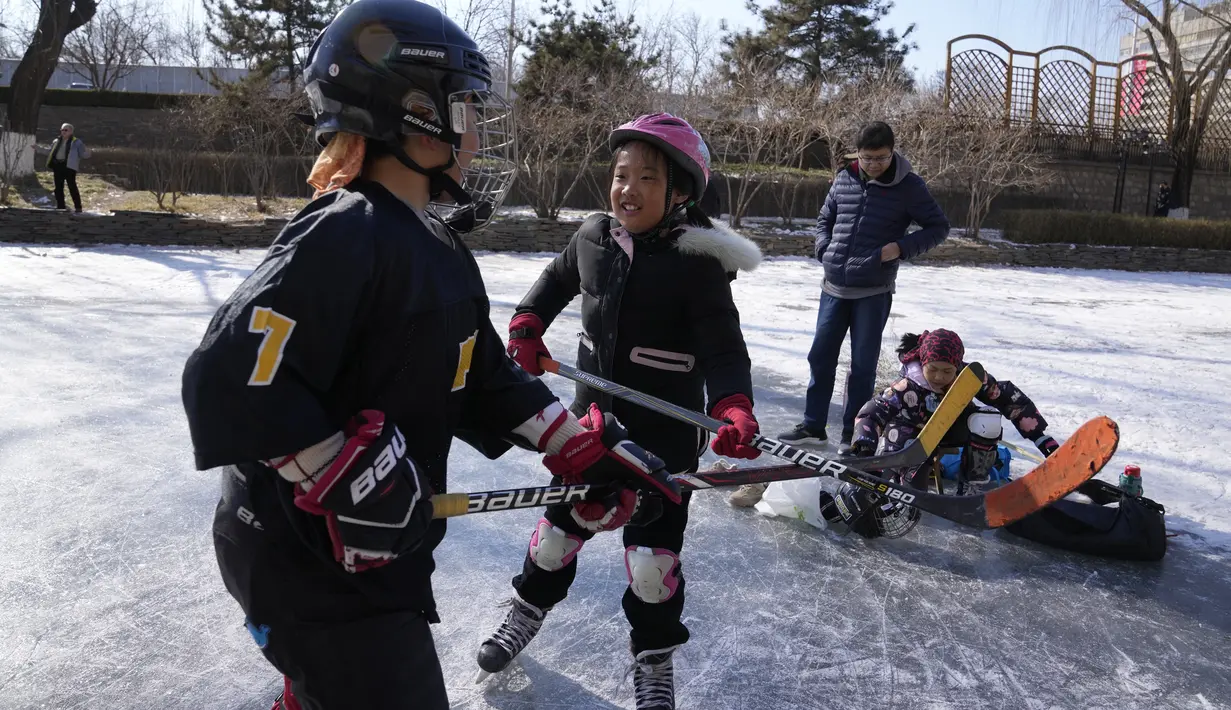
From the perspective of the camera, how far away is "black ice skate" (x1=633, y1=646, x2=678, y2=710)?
2.39 metres

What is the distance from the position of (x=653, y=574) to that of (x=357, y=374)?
1.24 m

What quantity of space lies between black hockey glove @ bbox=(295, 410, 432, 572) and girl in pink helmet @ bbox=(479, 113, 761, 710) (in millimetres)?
1097

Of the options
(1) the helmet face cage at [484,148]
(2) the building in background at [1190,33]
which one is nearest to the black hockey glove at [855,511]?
(1) the helmet face cage at [484,148]

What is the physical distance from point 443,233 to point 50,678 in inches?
72.2

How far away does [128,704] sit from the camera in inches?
93.1

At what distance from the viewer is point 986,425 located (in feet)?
12.7

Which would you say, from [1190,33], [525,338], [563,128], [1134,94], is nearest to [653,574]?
[525,338]

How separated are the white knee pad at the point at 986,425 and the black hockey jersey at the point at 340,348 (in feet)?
9.19

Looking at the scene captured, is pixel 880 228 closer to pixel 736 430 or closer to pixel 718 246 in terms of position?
pixel 718 246

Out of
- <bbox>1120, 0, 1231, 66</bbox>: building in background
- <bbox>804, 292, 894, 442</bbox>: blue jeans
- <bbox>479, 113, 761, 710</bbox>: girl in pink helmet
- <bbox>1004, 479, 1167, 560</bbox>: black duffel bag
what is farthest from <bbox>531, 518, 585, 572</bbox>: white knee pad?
<bbox>1120, 0, 1231, 66</bbox>: building in background

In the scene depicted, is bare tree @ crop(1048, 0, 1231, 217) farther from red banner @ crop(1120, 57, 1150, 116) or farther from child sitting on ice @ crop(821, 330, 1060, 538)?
child sitting on ice @ crop(821, 330, 1060, 538)

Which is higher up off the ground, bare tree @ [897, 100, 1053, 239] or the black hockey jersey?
bare tree @ [897, 100, 1053, 239]

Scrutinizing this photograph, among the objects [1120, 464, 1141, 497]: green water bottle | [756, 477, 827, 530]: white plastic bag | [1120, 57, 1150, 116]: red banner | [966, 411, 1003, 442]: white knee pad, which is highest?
[1120, 57, 1150, 116]: red banner

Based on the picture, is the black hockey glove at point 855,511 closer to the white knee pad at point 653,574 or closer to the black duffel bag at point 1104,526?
the black duffel bag at point 1104,526
